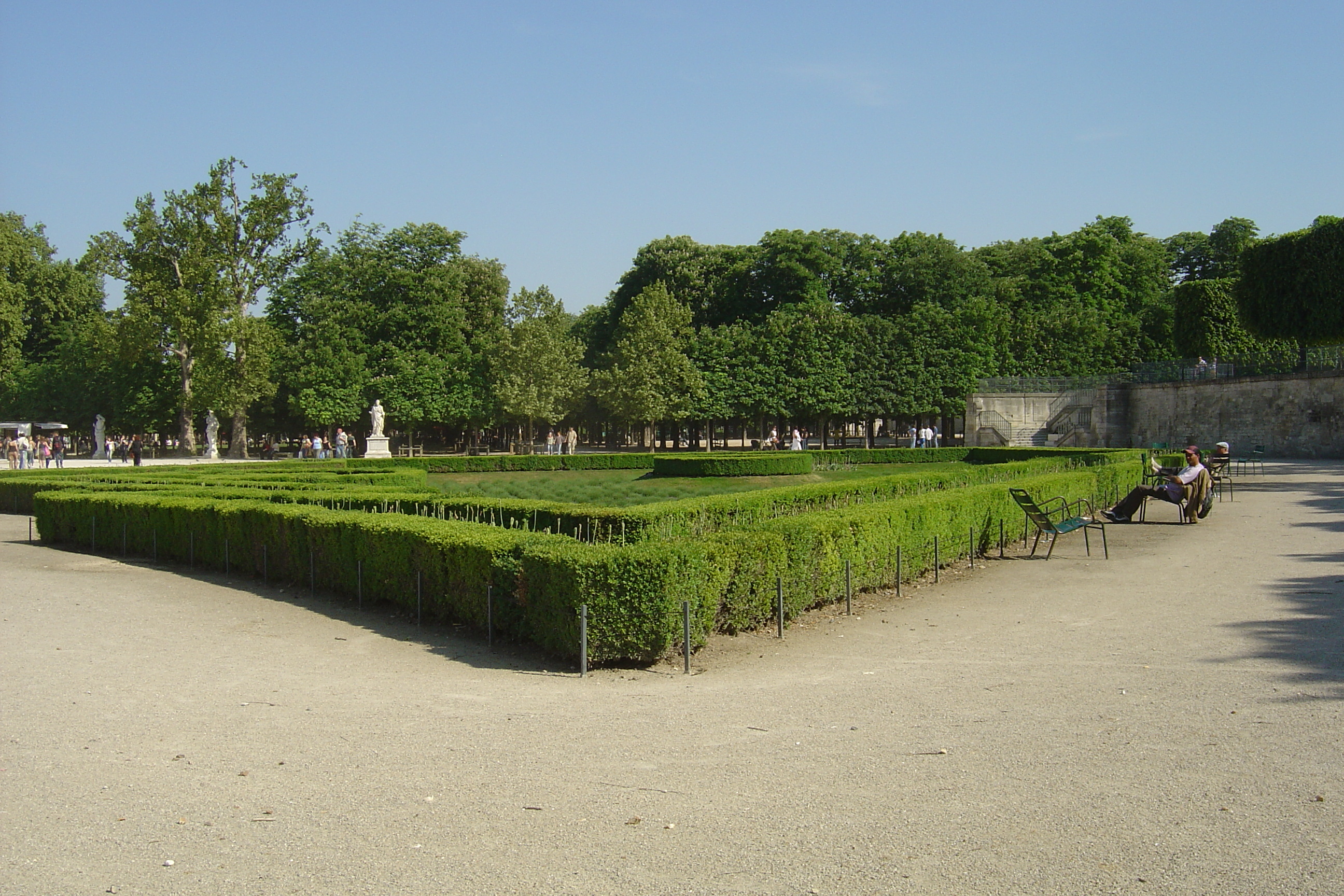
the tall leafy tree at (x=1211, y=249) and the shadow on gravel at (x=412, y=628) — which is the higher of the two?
the tall leafy tree at (x=1211, y=249)

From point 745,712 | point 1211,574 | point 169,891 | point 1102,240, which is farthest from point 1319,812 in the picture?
point 1102,240

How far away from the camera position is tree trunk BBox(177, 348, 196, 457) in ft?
163

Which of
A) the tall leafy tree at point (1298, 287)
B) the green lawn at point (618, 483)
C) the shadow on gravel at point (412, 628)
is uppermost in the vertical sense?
the tall leafy tree at point (1298, 287)

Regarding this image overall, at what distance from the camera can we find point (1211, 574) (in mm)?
11953

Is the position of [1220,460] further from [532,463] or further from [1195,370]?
[1195,370]

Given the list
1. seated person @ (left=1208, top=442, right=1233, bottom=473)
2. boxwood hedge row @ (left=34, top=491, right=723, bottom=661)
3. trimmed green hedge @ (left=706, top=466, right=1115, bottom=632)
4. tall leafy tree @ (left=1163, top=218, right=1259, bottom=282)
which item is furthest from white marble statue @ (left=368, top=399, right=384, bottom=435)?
tall leafy tree @ (left=1163, top=218, right=1259, bottom=282)

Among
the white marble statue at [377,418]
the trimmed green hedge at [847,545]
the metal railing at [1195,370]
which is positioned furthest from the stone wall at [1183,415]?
the trimmed green hedge at [847,545]

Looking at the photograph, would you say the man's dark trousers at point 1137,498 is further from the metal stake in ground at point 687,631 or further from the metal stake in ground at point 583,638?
the metal stake in ground at point 583,638

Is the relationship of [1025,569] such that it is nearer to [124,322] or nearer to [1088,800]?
[1088,800]

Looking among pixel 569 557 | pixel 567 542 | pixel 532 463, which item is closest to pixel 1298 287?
pixel 532 463

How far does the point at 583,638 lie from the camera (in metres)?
7.95

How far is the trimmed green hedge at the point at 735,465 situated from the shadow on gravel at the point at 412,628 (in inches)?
814

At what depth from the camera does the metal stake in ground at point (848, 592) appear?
10.4 meters

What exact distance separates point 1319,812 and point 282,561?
1097 centimetres
